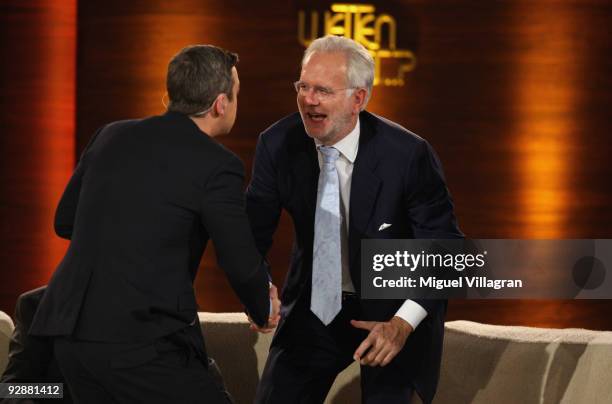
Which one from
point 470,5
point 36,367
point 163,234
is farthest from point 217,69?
point 470,5

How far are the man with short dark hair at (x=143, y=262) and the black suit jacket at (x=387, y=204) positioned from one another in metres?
0.53

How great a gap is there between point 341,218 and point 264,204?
0.22 m

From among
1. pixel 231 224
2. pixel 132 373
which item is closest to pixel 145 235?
pixel 231 224

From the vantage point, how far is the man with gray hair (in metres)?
2.53

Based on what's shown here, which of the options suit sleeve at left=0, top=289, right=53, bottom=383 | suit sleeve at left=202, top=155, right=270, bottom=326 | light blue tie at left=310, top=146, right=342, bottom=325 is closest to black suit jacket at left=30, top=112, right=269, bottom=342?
suit sleeve at left=202, top=155, right=270, bottom=326

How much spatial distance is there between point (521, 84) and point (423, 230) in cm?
226

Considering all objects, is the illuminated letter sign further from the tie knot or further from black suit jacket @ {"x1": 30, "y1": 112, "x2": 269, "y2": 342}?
black suit jacket @ {"x1": 30, "y1": 112, "x2": 269, "y2": 342}

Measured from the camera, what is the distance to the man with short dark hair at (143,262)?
200cm

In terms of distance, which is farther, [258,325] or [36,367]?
[36,367]

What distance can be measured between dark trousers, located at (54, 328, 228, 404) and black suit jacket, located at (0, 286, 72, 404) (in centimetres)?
84

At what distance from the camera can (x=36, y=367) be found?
2859 mm

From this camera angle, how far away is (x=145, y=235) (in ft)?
6.55

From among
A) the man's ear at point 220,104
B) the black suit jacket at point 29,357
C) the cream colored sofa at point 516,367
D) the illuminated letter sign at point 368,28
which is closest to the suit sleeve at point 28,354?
the black suit jacket at point 29,357

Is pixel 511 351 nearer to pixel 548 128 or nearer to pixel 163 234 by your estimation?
pixel 163 234
